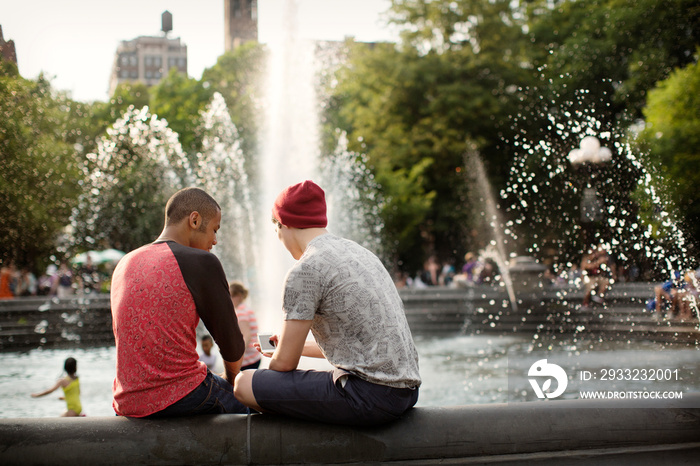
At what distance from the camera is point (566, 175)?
1297cm

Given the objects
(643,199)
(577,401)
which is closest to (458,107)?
(643,199)

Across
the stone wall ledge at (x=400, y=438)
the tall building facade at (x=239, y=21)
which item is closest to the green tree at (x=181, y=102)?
the tall building facade at (x=239, y=21)

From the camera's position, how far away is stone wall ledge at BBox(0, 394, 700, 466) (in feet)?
8.71

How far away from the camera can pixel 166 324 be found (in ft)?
8.90

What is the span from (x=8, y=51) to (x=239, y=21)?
52.7m

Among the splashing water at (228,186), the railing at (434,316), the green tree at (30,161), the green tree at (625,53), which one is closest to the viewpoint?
the green tree at (30,161)

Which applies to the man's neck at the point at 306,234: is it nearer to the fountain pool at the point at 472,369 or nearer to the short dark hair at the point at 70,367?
the fountain pool at the point at 472,369

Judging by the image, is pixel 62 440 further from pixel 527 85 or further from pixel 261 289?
pixel 527 85

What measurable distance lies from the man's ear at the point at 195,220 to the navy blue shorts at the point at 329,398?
73cm

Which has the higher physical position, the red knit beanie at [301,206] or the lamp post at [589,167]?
the lamp post at [589,167]

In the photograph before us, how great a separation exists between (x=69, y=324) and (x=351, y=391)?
40.6ft

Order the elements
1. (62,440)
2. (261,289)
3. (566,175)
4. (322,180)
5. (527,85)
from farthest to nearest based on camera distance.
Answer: (527,85)
(322,180)
(261,289)
(566,175)
(62,440)

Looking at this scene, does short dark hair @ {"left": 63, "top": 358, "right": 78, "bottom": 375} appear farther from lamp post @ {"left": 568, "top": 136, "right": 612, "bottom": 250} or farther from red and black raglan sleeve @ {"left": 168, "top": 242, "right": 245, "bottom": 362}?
lamp post @ {"left": 568, "top": 136, "right": 612, "bottom": 250}

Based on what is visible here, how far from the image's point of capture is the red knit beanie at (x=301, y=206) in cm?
284
